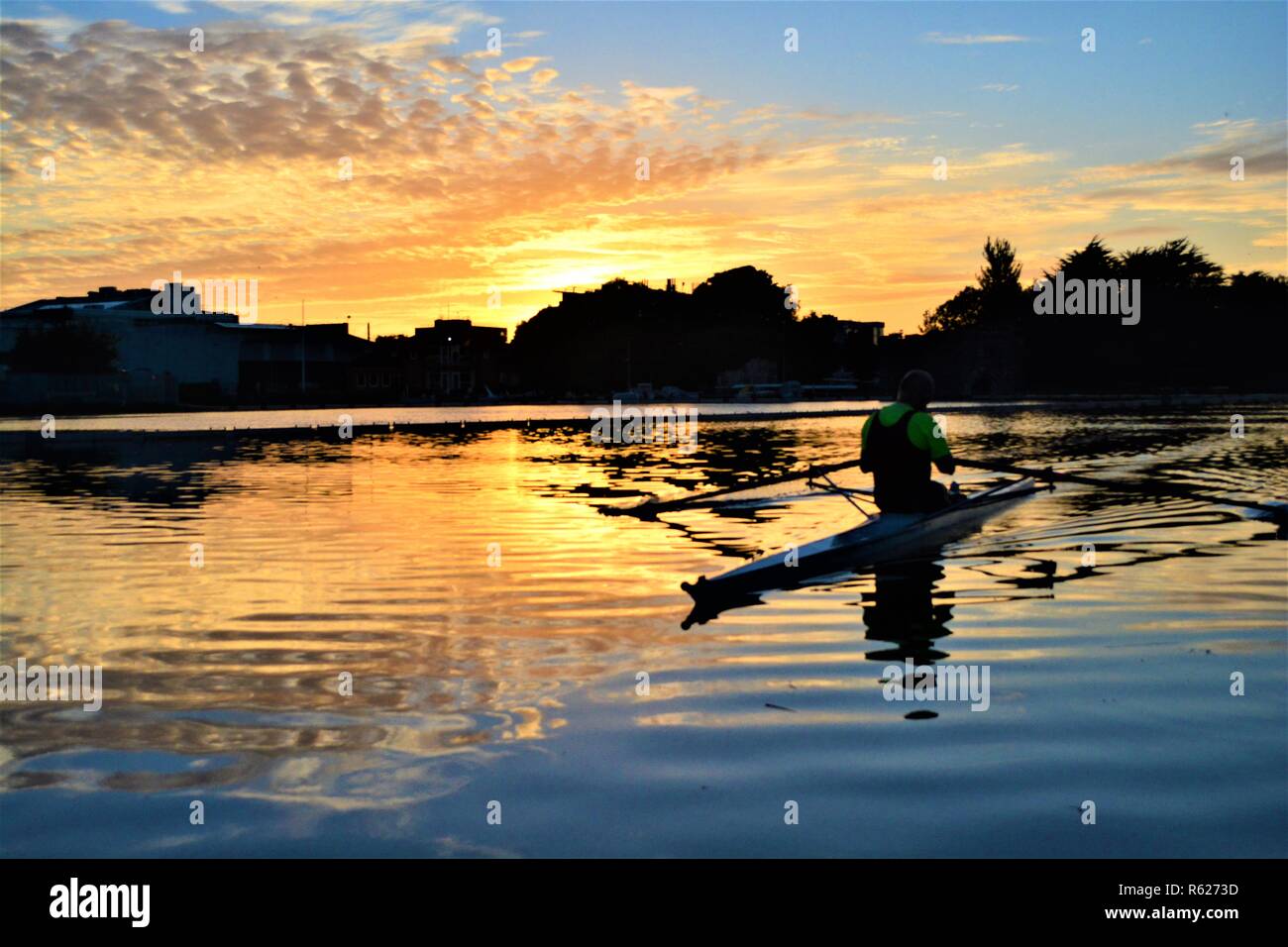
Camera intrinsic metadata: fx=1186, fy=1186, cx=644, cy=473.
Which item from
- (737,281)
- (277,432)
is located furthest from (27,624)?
(737,281)

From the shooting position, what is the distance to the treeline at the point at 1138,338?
332 ft

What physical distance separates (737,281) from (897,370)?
4845 centimetres

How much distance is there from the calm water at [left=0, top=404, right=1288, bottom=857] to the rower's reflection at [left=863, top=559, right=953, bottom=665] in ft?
0.19

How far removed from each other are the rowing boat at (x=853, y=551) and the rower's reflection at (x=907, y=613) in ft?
1.09

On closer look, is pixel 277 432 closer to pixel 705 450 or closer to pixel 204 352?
pixel 705 450

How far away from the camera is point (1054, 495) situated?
75.9 feet

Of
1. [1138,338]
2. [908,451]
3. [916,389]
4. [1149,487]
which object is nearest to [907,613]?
[916,389]

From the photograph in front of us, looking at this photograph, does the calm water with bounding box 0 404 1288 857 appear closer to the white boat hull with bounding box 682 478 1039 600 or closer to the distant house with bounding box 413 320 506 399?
the white boat hull with bounding box 682 478 1039 600

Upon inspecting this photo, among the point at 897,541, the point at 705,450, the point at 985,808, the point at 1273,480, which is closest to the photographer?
the point at 985,808

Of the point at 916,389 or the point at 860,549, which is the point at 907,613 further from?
the point at 916,389
